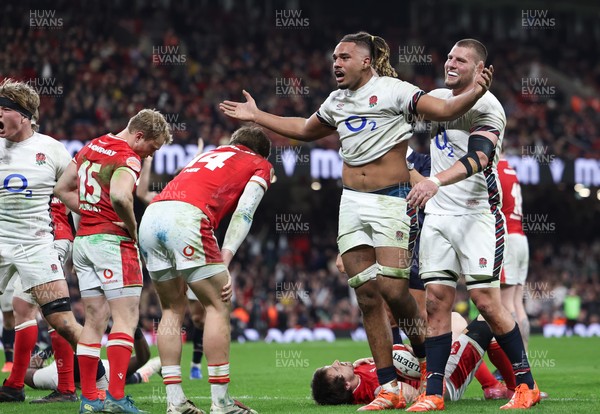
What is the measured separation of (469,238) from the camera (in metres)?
6.70

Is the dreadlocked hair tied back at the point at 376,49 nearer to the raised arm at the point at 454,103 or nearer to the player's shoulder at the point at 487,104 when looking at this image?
the raised arm at the point at 454,103

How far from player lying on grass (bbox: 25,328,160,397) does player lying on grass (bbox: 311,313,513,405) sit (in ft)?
7.00

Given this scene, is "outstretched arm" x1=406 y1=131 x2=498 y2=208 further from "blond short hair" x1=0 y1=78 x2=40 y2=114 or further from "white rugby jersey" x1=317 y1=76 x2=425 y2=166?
"blond short hair" x1=0 y1=78 x2=40 y2=114

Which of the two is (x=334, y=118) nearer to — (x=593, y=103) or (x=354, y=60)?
(x=354, y=60)

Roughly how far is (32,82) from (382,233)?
16.8m

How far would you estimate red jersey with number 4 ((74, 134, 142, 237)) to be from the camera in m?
6.81

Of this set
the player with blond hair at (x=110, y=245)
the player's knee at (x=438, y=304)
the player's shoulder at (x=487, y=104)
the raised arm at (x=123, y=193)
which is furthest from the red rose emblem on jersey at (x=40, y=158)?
the player's shoulder at (x=487, y=104)

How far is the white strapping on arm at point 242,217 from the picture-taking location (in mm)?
6258

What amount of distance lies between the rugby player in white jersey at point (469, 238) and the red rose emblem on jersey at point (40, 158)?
3137 mm

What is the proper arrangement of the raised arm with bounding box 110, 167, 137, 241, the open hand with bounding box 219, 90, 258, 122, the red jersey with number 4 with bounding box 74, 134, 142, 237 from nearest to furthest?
the raised arm with bounding box 110, 167, 137, 241
the red jersey with number 4 with bounding box 74, 134, 142, 237
the open hand with bounding box 219, 90, 258, 122

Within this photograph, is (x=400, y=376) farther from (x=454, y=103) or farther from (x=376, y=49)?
(x=376, y=49)

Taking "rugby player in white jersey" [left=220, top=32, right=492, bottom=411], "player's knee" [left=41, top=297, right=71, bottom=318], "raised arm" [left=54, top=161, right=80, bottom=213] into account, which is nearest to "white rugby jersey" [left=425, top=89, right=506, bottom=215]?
"rugby player in white jersey" [left=220, top=32, right=492, bottom=411]

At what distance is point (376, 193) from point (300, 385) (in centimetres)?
350

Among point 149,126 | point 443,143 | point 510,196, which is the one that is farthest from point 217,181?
point 510,196
